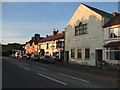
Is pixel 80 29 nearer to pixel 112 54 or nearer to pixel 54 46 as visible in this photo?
pixel 112 54

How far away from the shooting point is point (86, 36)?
28.8 meters

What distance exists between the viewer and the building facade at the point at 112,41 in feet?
74.6

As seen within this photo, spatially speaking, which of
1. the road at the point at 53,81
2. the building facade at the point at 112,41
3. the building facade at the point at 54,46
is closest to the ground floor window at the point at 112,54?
the building facade at the point at 112,41

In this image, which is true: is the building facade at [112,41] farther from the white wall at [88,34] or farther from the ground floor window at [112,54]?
the white wall at [88,34]

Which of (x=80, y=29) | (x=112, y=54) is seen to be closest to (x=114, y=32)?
(x=112, y=54)

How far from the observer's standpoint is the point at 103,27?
82.9 ft

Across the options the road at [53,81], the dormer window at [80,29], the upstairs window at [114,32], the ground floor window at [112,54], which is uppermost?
the dormer window at [80,29]

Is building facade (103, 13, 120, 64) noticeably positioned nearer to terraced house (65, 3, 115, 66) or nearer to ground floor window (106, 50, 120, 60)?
ground floor window (106, 50, 120, 60)

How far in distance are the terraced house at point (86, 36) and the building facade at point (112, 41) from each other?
756 millimetres

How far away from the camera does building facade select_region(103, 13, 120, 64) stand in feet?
74.6

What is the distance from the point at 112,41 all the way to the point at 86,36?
19.8 feet

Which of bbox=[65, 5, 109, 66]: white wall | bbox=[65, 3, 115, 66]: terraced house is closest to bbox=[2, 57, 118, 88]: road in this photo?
bbox=[65, 3, 115, 66]: terraced house

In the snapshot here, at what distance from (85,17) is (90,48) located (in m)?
6.04

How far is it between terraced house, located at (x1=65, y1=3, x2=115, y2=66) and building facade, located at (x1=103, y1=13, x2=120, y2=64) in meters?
0.76
